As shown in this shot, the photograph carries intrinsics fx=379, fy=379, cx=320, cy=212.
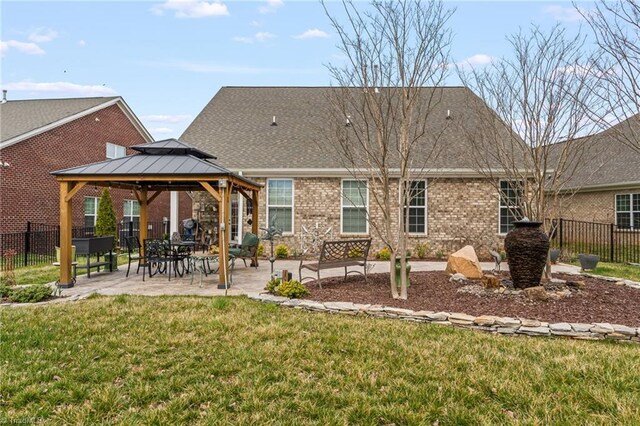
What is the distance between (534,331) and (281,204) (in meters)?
9.87

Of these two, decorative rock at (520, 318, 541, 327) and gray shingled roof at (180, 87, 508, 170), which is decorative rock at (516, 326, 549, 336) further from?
gray shingled roof at (180, 87, 508, 170)

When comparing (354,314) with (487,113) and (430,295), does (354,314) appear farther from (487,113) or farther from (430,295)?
(487,113)

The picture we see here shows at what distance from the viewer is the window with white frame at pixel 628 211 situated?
15.3 meters

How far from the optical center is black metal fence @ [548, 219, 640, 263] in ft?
43.8

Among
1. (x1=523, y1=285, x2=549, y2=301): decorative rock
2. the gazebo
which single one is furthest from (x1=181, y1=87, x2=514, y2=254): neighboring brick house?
(x1=523, y1=285, x2=549, y2=301): decorative rock

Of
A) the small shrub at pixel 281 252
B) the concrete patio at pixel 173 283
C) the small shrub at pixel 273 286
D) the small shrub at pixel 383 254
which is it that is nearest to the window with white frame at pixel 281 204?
the small shrub at pixel 281 252

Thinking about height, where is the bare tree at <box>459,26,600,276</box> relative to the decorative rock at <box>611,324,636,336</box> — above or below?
above

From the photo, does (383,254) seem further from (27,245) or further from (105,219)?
(27,245)

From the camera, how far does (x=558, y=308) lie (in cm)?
600

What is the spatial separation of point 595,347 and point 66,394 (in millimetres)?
5603

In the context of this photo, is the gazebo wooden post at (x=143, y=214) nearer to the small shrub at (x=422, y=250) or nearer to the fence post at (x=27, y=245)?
the fence post at (x=27, y=245)

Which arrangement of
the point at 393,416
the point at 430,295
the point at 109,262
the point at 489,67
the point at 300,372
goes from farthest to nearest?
the point at 109,262, the point at 489,67, the point at 430,295, the point at 300,372, the point at 393,416

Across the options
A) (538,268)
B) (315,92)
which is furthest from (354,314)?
(315,92)

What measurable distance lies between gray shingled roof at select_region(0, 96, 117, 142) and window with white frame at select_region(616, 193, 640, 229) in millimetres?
24881
